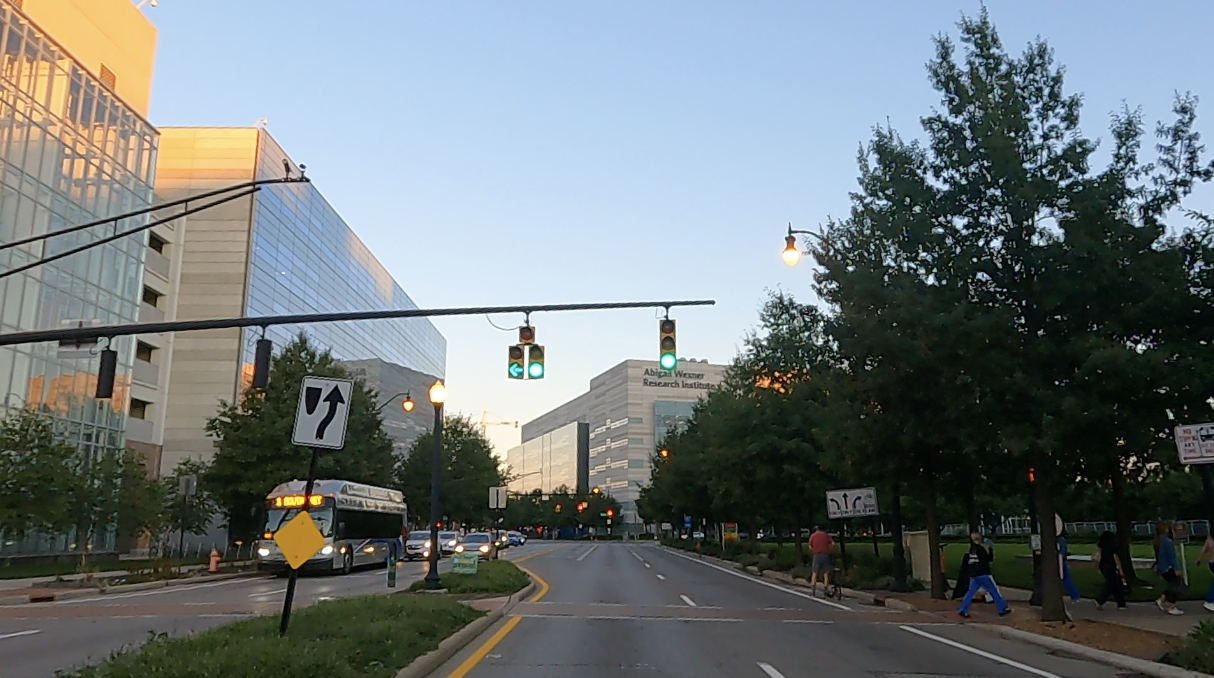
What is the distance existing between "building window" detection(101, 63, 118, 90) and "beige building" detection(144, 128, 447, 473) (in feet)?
40.7

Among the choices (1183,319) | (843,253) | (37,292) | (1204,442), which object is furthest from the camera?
(37,292)

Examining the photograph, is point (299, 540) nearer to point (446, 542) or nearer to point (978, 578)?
A: point (978, 578)

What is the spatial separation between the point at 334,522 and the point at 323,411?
2541cm

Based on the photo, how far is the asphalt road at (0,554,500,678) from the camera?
1294 centimetres

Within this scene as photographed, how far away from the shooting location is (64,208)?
46406 mm

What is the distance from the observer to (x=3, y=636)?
15.5 metres

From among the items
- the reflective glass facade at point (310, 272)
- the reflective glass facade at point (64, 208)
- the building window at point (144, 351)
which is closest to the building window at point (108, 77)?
the reflective glass facade at point (64, 208)

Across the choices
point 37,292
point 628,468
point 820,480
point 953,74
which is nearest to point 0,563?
point 37,292

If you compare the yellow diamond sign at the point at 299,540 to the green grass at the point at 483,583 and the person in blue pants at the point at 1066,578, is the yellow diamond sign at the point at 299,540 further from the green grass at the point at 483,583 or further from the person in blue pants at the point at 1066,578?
the person in blue pants at the point at 1066,578

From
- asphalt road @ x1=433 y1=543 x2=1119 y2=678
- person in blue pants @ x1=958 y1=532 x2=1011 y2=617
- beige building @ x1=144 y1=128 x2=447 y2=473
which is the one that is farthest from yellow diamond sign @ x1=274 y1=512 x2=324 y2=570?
beige building @ x1=144 y1=128 x2=447 y2=473

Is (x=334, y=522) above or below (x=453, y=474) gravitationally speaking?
below

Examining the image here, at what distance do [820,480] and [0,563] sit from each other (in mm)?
34481

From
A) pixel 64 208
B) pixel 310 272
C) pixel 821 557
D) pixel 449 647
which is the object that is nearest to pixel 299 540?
pixel 449 647

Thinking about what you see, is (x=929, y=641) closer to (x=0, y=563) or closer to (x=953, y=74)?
(x=953, y=74)
